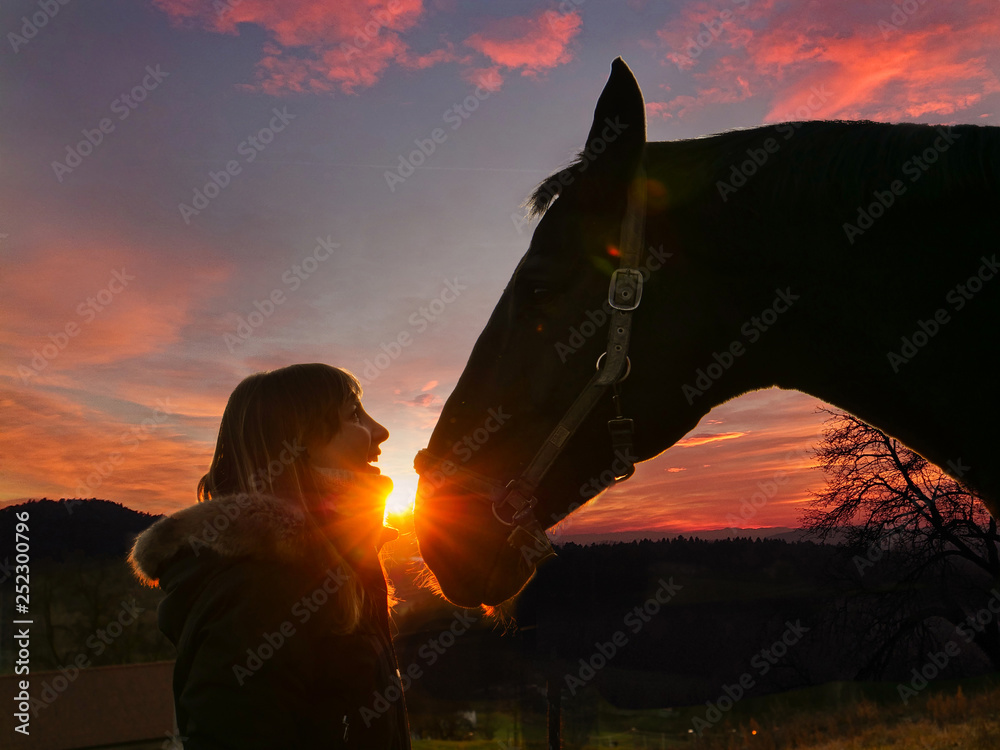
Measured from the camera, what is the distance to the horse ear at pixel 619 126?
64.8 inches

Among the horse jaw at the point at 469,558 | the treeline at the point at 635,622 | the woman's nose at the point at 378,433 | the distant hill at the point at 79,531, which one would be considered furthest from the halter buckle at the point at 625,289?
the distant hill at the point at 79,531

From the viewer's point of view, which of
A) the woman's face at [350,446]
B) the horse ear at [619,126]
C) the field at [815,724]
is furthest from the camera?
the field at [815,724]

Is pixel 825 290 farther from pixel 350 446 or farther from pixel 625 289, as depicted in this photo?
pixel 350 446

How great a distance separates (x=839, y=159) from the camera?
5.00 ft

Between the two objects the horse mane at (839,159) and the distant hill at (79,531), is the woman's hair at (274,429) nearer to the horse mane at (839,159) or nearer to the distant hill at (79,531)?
the horse mane at (839,159)

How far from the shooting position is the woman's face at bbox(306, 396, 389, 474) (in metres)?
2.89

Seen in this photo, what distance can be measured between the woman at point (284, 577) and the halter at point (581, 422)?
3.19ft

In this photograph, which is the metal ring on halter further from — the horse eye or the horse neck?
the horse eye

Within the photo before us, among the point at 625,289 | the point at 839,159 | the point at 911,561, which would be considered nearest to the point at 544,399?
the point at 625,289

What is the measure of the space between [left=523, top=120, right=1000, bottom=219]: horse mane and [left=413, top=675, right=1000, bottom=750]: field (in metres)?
15.3

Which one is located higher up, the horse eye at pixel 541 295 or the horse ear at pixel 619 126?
the horse ear at pixel 619 126

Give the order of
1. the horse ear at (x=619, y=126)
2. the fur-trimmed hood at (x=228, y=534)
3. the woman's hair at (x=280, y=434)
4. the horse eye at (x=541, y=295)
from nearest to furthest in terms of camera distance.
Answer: the horse ear at (x=619, y=126) → the horse eye at (x=541, y=295) → the fur-trimmed hood at (x=228, y=534) → the woman's hair at (x=280, y=434)

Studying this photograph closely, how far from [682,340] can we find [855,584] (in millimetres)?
22942

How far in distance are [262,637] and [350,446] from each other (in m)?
0.98
